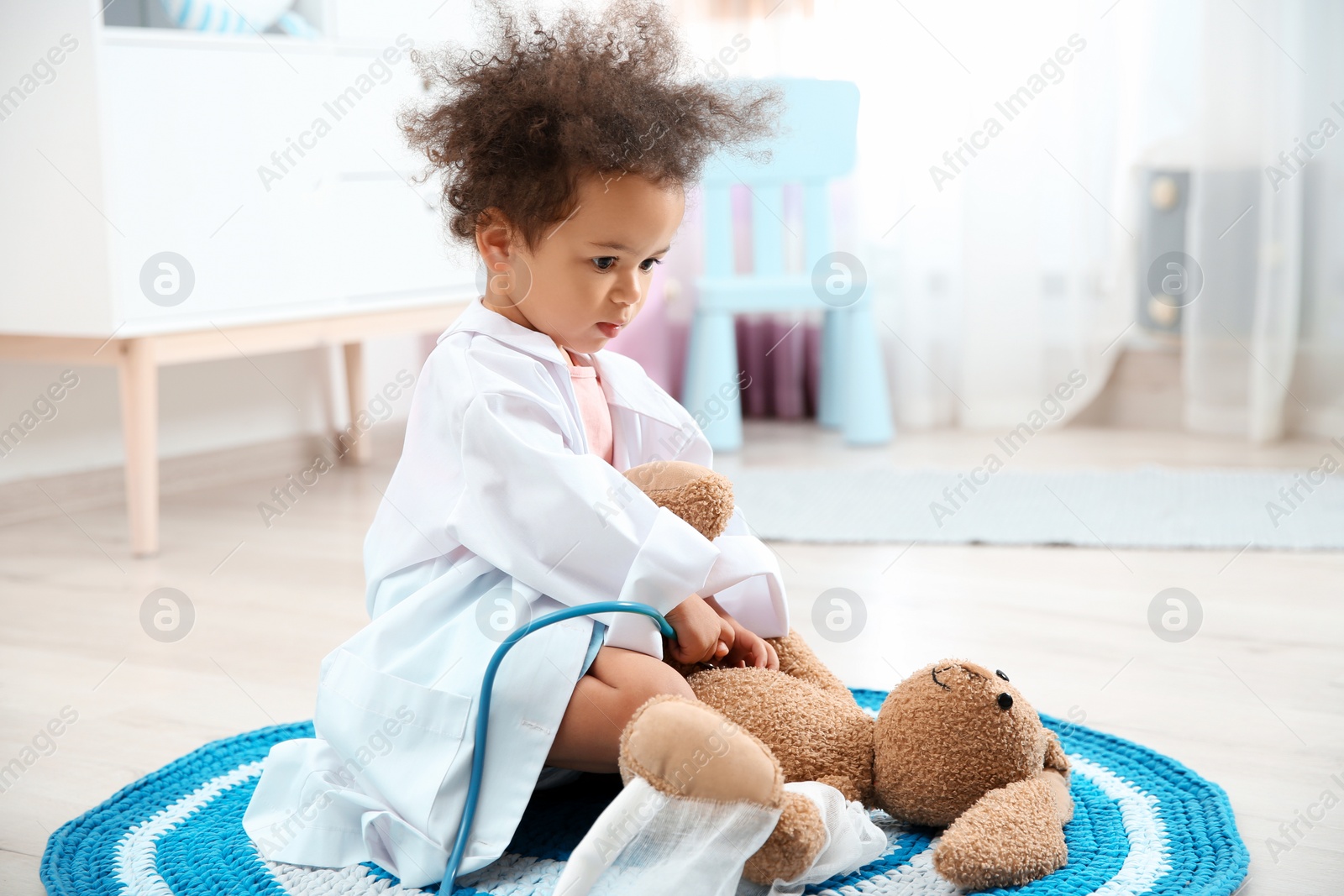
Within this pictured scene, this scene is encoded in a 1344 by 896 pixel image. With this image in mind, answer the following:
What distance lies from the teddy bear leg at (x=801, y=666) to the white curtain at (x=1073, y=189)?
171 centimetres

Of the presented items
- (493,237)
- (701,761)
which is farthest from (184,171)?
(701,761)

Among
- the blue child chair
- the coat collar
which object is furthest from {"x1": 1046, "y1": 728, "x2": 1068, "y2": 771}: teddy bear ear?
the blue child chair

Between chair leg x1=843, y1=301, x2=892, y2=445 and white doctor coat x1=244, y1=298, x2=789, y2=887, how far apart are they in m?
1.63

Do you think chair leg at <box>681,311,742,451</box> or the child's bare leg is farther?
chair leg at <box>681,311,742,451</box>

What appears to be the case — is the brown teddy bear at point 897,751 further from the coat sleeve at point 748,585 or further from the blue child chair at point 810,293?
the blue child chair at point 810,293

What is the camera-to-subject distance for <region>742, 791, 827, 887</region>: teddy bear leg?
77cm

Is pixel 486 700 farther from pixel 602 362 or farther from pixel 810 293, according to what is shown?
pixel 810 293

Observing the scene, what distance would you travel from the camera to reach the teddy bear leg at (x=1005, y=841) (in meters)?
0.79

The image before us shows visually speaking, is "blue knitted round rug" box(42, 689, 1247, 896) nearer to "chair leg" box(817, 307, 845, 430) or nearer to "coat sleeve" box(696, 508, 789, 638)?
"coat sleeve" box(696, 508, 789, 638)

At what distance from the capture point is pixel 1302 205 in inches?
93.0

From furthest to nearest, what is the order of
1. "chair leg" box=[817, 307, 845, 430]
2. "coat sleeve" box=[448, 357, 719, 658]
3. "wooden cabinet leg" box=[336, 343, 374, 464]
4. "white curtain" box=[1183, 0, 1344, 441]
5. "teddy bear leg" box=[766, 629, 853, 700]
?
"chair leg" box=[817, 307, 845, 430], "wooden cabinet leg" box=[336, 343, 374, 464], "white curtain" box=[1183, 0, 1344, 441], "teddy bear leg" box=[766, 629, 853, 700], "coat sleeve" box=[448, 357, 719, 658]

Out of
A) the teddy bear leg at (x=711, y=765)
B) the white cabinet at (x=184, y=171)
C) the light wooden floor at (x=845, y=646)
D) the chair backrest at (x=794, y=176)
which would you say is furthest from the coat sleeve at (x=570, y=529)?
the chair backrest at (x=794, y=176)

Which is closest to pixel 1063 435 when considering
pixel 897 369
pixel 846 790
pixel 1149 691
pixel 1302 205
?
pixel 897 369

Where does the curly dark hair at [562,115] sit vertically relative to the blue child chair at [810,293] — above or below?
above
